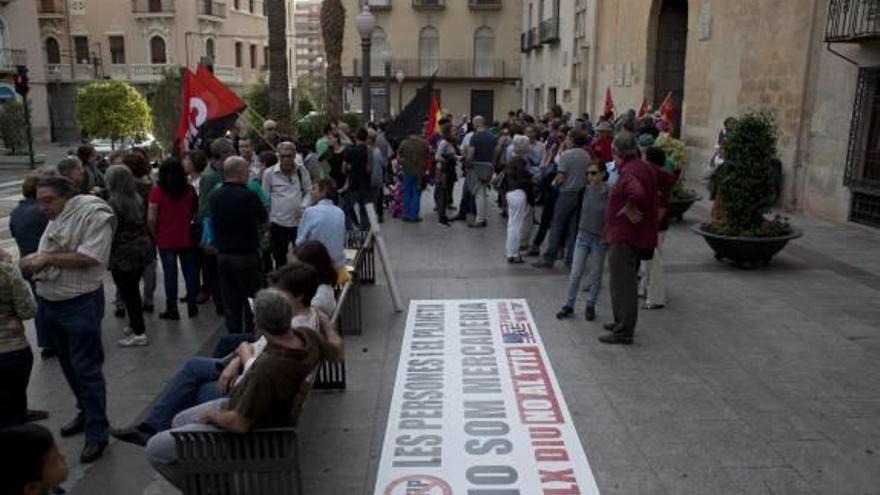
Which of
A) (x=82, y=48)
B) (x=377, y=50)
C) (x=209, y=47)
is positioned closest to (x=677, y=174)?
(x=377, y=50)

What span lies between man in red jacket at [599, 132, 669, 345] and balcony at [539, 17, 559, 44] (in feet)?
91.8

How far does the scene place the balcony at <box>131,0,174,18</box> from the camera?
4628 cm

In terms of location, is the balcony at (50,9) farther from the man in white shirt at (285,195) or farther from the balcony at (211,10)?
the man in white shirt at (285,195)

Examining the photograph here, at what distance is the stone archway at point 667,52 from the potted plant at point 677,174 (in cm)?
853

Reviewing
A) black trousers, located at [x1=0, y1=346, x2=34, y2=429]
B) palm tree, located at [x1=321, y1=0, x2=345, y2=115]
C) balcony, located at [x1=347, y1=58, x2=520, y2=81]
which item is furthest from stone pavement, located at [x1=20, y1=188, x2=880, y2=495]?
balcony, located at [x1=347, y1=58, x2=520, y2=81]

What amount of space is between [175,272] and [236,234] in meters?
1.85

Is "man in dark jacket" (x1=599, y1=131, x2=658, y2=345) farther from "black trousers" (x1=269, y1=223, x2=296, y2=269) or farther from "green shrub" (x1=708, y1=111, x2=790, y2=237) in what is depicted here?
"black trousers" (x1=269, y1=223, x2=296, y2=269)

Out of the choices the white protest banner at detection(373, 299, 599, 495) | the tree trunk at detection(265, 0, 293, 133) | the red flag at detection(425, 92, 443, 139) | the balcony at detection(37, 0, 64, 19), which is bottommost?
the white protest banner at detection(373, 299, 599, 495)

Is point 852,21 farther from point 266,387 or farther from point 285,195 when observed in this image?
point 266,387

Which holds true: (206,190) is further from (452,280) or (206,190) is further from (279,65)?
(279,65)

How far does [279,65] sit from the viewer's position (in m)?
15.4

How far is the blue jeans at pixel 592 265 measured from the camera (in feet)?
24.1

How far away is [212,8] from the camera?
48.2 metres

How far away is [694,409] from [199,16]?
47.8m
